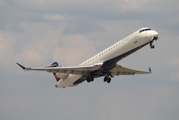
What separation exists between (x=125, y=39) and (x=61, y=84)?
17453 millimetres

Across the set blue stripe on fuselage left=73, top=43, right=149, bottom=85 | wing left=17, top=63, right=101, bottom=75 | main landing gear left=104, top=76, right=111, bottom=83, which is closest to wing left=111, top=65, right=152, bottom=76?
main landing gear left=104, top=76, right=111, bottom=83

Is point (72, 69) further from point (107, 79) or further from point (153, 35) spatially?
point (153, 35)

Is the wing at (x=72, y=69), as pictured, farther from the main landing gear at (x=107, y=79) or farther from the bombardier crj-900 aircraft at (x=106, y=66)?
the main landing gear at (x=107, y=79)

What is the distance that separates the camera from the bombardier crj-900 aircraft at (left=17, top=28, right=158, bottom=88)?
89.9 metres

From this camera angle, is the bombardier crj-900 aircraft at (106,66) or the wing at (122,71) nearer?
the bombardier crj-900 aircraft at (106,66)

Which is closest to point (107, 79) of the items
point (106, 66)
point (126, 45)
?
point (106, 66)

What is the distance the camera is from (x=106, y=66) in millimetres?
94125

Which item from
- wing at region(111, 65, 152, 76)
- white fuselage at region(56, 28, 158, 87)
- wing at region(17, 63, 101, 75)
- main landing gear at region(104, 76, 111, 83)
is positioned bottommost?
main landing gear at region(104, 76, 111, 83)

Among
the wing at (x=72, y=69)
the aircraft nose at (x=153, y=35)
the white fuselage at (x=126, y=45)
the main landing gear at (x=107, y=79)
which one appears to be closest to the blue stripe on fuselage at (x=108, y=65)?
the white fuselage at (x=126, y=45)

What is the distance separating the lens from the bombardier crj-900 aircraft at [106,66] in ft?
295

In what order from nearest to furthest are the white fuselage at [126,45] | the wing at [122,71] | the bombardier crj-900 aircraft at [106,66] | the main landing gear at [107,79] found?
the white fuselage at [126,45] → the bombardier crj-900 aircraft at [106,66] → the wing at [122,71] → the main landing gear at [107,79]

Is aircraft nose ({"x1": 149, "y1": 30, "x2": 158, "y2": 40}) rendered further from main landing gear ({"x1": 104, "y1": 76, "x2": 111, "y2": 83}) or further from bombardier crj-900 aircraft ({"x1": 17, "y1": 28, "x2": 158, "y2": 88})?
main landing gear ({"x1": 104, "y1": 76, "x2": 111, "y2": 83})

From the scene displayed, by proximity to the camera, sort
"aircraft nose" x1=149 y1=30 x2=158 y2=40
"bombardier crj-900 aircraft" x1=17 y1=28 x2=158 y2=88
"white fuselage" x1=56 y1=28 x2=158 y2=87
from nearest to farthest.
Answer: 1. "aircraft nose" x1=149 y1=30 x2=158 y2=40
2. "white fuselage" x1=56 y1=28 x2=158 y2=87
3. "bombardier crj-900 aircraft" x1=17 y1=28 x2=158 y2=88

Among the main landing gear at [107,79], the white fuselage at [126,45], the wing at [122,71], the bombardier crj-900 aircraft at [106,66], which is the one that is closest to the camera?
the white fuselage at [126,45]
